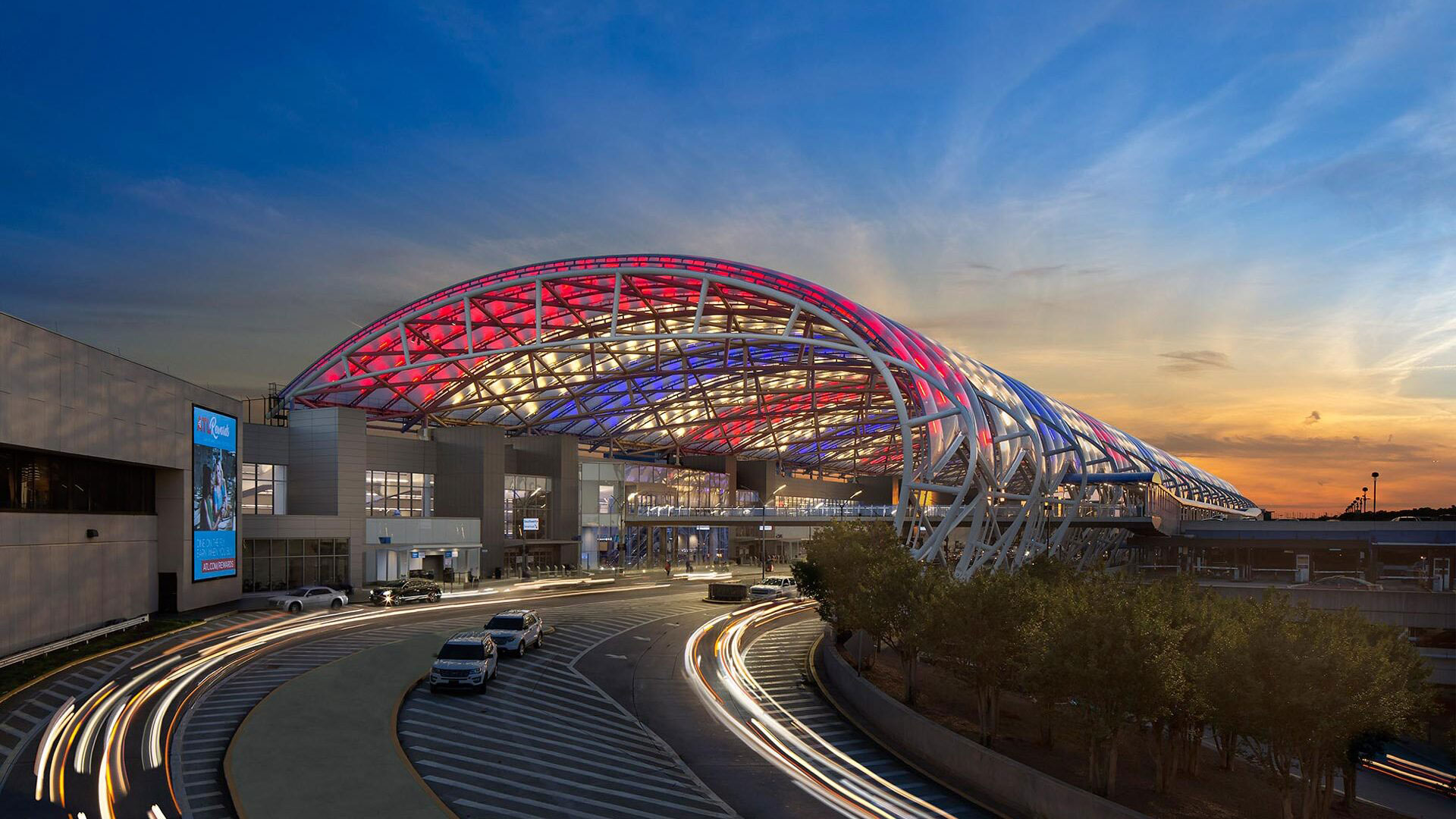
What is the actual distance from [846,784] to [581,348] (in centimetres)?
5245

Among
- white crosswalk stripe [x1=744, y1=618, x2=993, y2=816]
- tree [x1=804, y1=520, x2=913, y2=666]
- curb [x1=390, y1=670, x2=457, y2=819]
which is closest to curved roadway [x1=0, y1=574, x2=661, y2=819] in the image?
curb [x1=390, y1=670, x2=457, y2=819]

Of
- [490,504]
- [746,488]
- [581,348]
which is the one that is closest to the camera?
[581,348]

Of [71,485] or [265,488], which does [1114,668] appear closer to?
[71,485]

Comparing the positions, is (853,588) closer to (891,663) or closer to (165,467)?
(891,663)

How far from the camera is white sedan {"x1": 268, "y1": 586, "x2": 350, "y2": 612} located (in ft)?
164

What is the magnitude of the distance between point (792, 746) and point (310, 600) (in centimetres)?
3648

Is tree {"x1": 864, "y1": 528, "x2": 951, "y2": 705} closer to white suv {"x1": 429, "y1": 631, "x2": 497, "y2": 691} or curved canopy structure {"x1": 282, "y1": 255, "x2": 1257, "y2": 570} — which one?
white suv {"x1": 429, "y1": 631, "x2": 497, "y2": 691}

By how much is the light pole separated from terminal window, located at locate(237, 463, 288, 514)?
1386 inches

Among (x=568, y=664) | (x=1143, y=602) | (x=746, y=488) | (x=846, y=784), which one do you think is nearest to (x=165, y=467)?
(x=568, y=664)

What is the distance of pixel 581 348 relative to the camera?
230 ft

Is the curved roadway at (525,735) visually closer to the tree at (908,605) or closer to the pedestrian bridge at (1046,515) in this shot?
the tree at (908,605)

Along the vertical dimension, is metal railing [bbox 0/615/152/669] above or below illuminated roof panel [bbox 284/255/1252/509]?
below

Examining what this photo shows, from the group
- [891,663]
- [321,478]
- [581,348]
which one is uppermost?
[581,348]

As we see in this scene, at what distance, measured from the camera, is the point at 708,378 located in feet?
269
